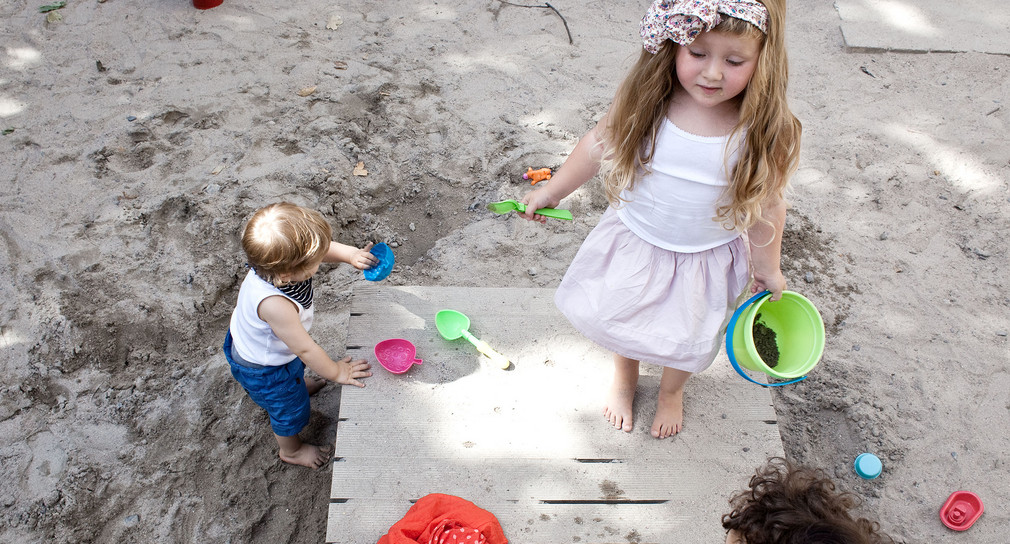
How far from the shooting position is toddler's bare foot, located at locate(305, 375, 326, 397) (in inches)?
98.5

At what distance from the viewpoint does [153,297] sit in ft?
8.73

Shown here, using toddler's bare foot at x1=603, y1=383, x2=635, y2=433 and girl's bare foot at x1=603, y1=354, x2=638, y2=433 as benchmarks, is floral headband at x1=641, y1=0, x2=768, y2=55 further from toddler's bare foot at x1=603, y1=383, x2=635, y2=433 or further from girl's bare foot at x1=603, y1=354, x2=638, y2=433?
toddler's bare foot at x1=603, y1=383, x2=635, y2=433

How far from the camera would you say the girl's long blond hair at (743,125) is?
54.3 inches

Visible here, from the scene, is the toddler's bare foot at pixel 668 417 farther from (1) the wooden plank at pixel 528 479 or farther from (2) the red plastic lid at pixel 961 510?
(2) the red plastic lid at pixel 961 510

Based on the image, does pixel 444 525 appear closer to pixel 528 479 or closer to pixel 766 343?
pixel 528 479

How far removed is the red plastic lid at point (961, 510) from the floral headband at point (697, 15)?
172 cm

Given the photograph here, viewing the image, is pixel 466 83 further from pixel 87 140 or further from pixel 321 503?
pixel 321 503

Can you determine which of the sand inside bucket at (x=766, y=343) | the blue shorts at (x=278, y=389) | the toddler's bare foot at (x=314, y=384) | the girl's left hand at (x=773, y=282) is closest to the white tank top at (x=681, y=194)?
the girl's left hand at (x=773, y=282)

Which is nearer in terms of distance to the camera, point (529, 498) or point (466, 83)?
point (529, 498)

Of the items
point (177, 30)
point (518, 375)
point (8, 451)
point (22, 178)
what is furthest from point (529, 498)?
point (177, 30)

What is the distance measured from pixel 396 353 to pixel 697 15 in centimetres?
142

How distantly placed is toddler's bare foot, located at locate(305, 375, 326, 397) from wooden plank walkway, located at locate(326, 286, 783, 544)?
0.37 metres

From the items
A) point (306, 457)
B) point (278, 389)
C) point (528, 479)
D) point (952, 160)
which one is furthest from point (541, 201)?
point (952, 160)

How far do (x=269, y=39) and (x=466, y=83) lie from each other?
1250mm
